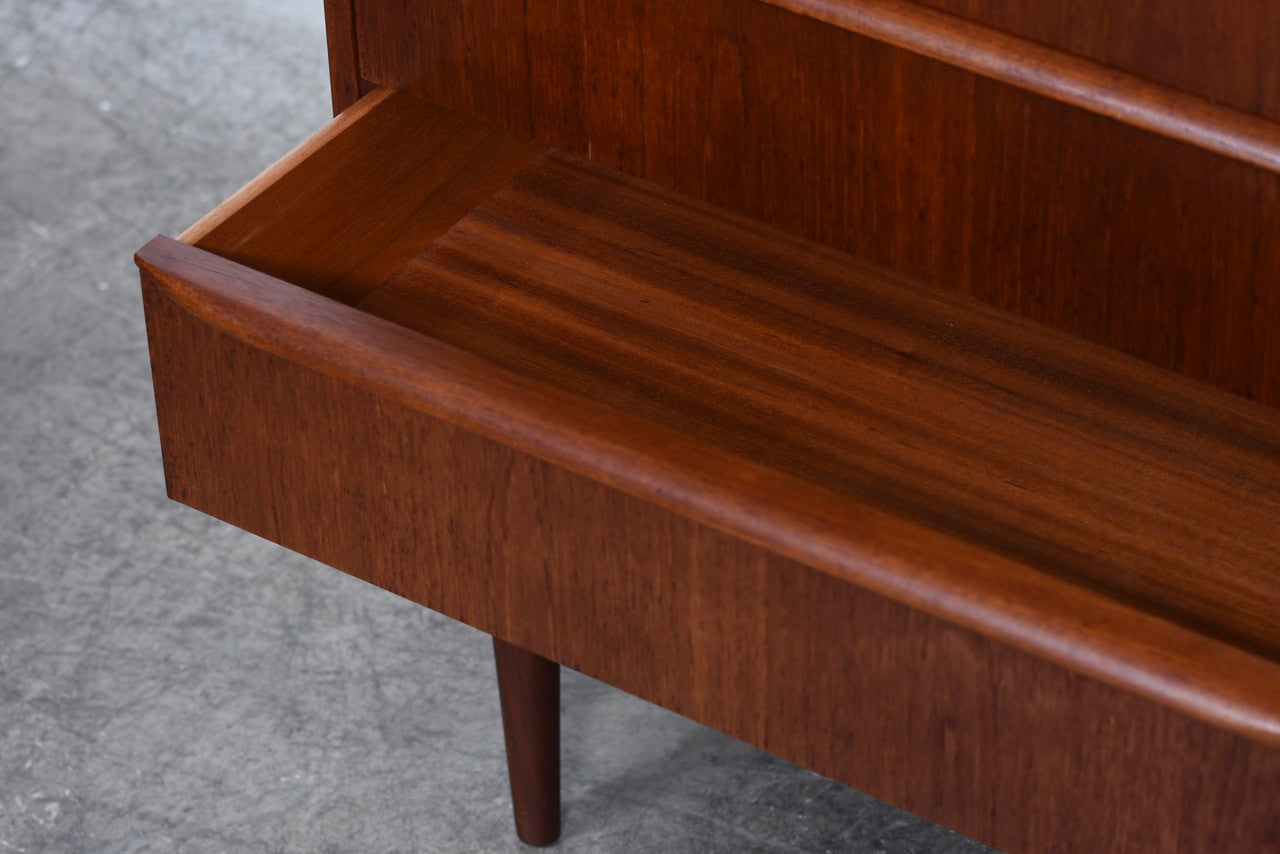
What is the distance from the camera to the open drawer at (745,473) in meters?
0.81

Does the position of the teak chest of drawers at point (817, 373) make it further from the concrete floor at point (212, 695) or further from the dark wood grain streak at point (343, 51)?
the concrete floor at point (212, 695)

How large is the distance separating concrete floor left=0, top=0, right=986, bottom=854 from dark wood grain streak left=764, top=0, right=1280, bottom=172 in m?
0.63

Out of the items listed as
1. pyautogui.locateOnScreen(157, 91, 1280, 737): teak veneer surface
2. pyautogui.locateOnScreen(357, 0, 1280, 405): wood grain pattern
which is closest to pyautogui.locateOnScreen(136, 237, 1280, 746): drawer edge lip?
pyautogui.locateOnScreen(157, 91, 1280, 737): teak veneer surface

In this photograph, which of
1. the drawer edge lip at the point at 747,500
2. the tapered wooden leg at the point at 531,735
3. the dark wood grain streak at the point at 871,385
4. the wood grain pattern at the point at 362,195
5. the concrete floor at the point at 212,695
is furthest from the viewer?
the concrete floor at the point at 212,695

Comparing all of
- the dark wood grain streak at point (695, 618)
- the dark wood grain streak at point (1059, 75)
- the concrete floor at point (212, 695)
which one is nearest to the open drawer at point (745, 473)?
the dark wood grain streak at point (695, 618)

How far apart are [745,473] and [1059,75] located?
0.23 m

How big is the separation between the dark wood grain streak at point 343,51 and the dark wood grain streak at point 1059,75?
0.28 metres

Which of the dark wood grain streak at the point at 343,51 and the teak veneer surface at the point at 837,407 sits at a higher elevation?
the dark wood grain streak at the point at 343,51

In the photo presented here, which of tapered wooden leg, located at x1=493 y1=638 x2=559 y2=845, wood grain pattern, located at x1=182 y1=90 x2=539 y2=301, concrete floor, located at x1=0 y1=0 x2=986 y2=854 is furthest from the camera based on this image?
concrete floor, located at x1=0 y1=0 x2=986 y2=854

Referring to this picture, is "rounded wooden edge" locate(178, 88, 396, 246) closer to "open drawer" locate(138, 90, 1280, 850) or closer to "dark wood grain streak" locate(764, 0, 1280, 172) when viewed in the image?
"open drawer" locate(138, 90, 1280, 850)

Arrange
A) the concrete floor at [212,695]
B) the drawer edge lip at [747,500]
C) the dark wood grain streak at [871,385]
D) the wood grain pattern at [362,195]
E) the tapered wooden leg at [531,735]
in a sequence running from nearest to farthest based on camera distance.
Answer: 1. the drawer edge lip at [747,500]
2. the dark wood grain streak at [871,385]
3. the wood grain pattern at [362,195]
4. the tapered wooden leg at [531,735]
5. the concrete floor at [212,695]

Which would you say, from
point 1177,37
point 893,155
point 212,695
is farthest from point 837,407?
point 212,695

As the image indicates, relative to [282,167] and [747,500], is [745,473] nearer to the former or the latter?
[747,500]

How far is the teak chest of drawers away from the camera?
0.83 metres
